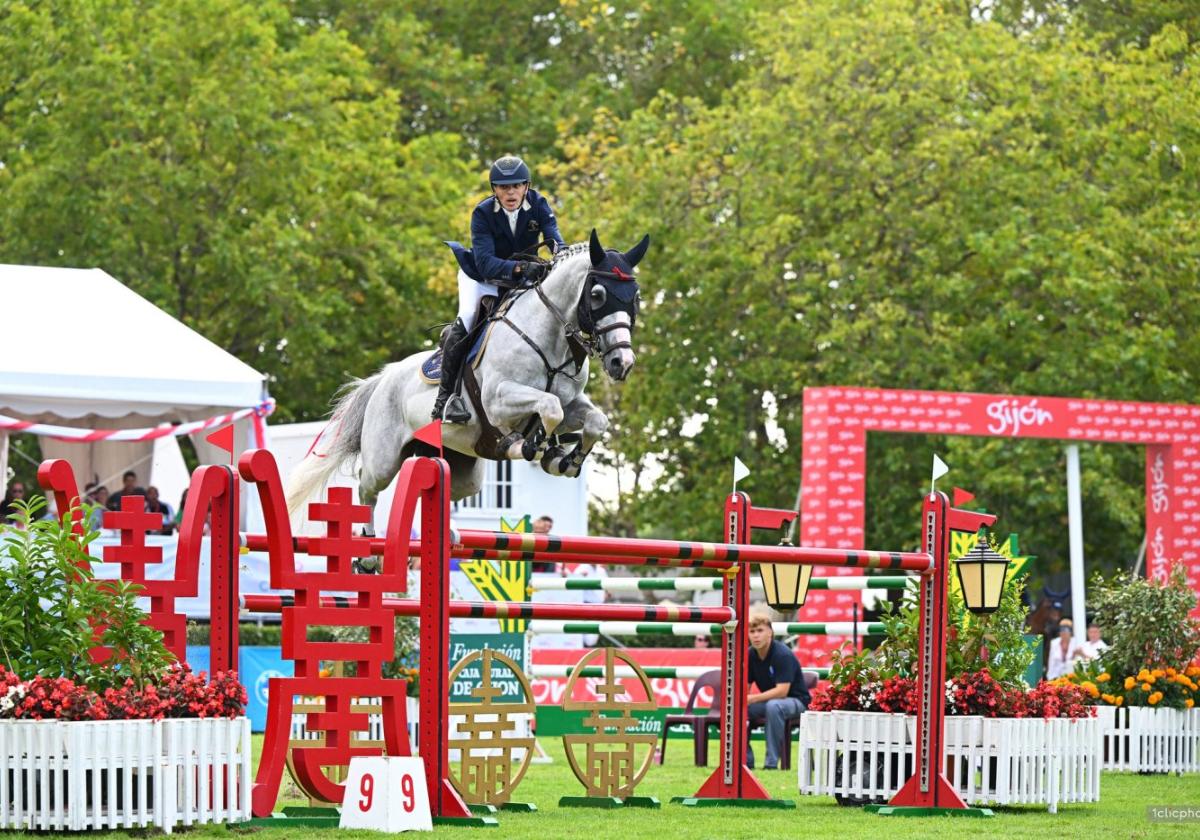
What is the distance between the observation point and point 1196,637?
12797 mm

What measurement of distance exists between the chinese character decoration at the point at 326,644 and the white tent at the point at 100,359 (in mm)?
8020

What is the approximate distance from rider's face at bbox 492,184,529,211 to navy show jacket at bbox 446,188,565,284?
0.14ft

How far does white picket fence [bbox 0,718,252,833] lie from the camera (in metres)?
6.72

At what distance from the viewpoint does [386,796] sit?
7066mm

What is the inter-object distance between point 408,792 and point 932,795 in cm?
300

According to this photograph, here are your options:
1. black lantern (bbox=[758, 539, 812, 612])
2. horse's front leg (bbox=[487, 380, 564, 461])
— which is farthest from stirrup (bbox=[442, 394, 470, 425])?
black lantern (bbox=[758, 539, 812, 612])

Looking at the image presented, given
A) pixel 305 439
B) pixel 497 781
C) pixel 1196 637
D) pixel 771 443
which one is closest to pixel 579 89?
pixel 771 443

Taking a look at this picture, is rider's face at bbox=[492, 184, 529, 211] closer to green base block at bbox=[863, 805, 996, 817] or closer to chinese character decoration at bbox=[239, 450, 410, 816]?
chinese character decoration at bbox=[239, 450, 410, 816]

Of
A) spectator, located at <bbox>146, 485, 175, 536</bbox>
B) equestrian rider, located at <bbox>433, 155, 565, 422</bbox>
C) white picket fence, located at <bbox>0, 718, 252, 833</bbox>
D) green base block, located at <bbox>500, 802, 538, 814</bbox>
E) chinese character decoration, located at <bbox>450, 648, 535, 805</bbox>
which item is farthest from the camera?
spectator, located at <bbox>146, 485, 175, 536</bbox>

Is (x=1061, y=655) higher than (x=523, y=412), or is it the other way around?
(x=523, y=412)

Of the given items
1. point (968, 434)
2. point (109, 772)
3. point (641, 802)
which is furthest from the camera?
point (968, 434)

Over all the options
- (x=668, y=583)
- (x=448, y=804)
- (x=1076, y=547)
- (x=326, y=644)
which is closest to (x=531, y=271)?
(x=668, y=583)

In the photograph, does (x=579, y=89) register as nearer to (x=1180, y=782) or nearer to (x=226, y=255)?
(x=226, y=255)

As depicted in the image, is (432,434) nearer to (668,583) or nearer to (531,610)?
(531,610)
